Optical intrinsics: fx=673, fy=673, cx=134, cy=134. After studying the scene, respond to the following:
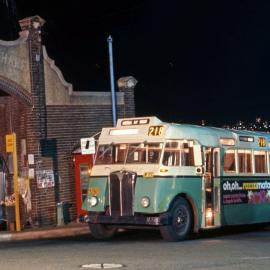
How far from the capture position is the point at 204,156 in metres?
16.1

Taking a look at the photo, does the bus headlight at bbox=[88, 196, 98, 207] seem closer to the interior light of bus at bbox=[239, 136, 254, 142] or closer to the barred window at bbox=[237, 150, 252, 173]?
the barred window at bbox=[237, 150, 252, 173]

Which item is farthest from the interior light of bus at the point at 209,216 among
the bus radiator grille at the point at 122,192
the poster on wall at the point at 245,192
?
the bus radiator grille at the point at 122,192

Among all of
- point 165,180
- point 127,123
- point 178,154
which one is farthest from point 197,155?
point 127,123

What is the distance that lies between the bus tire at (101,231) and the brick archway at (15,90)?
601cm

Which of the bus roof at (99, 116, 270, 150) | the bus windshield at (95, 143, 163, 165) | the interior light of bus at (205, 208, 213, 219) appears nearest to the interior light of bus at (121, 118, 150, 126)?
the bus roof at (99, 116, 270, 150)

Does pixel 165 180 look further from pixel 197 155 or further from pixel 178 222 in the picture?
pixel 197 155

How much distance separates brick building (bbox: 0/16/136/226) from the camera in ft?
66.6

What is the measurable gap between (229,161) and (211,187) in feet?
3.58

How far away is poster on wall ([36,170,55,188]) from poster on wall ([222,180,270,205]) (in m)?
6.42

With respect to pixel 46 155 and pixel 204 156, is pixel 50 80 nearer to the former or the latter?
pixel 46 155

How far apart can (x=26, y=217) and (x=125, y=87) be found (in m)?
5.87

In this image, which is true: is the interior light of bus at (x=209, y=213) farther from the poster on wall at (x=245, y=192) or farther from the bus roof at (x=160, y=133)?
the bus roof at (x=160, y=133)

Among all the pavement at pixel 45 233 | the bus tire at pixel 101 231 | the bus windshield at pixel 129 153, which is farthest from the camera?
the pavement at pixel 45 233

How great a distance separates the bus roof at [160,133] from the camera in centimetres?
1523
